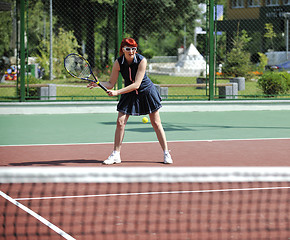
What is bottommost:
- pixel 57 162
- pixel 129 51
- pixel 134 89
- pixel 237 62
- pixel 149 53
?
pixel 57 162

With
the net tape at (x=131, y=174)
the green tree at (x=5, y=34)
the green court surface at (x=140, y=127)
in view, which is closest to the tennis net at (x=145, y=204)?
the net tape at (x=131, y=174)

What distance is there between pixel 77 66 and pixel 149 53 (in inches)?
1342

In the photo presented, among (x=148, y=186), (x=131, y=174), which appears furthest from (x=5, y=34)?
(x=131, y=174)

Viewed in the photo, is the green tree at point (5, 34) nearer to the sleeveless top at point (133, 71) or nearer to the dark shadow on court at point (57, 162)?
the dark shadow on court at point (57, 162)

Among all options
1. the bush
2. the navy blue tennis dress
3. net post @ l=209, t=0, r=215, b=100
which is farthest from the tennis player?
the bush

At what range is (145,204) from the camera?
19.0 ft

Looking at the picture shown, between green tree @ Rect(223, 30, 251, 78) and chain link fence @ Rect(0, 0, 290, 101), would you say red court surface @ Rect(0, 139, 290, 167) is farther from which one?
green tree @ Rect(223, 30, 251, 78)

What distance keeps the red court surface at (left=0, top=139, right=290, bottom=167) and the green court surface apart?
713mm

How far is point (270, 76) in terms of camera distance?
18.1 meters

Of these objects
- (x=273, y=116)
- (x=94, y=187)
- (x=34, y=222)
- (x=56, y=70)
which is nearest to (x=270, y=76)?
(x=273, y=116)

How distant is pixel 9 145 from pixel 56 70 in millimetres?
22303

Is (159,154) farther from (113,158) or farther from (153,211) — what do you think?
(153,211)

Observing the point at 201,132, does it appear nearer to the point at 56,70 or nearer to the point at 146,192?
the point at 146,192

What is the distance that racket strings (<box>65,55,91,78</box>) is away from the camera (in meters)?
7.96
